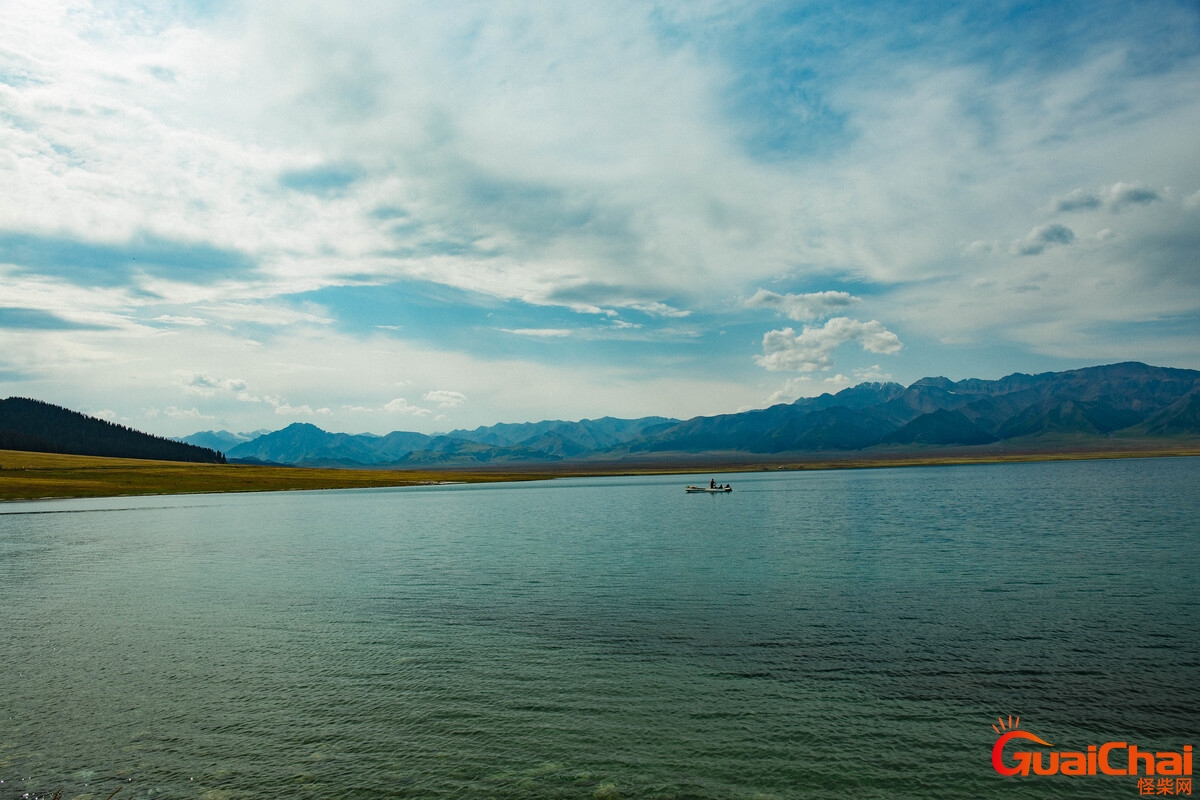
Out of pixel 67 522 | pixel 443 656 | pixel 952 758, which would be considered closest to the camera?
pixel 952 758

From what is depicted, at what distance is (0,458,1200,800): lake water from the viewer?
17.3m

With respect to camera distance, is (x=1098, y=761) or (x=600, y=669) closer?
(x=1098, y=761)

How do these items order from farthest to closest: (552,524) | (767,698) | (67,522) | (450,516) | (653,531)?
(450,516)
(67,522)
(552,524)
(653,531)
(767,698)

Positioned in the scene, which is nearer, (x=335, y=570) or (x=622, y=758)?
(x=622, y=758)

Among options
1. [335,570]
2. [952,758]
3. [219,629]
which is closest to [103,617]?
[219,629]

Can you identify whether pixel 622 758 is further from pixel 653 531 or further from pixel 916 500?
pixel 916 500

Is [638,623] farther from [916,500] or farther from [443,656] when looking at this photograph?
[916,500]

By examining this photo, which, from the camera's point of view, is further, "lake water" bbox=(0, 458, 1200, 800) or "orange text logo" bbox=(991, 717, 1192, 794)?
"lake water" bbox=(0, 458, 1200, 800)

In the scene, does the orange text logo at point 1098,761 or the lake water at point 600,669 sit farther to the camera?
the lake water at point 600,669

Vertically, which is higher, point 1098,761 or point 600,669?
point 1098,761

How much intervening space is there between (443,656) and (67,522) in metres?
97.5

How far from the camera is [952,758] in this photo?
17453 millimetres

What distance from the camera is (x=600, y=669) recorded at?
25.5 meters

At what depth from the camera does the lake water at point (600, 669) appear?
680 inches
